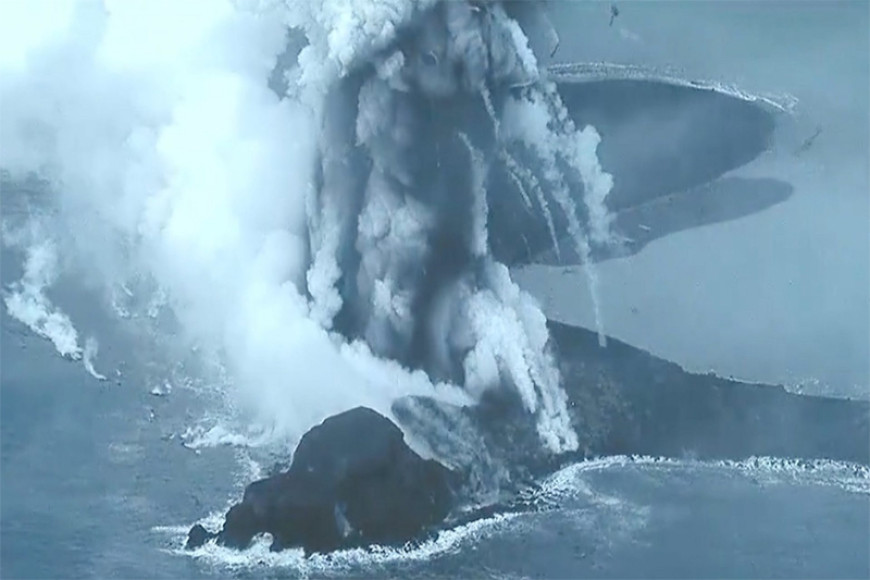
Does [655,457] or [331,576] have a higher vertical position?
[655,457]

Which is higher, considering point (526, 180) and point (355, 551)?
point (526, 180)

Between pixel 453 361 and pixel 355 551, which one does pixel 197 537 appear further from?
pixel 453 361

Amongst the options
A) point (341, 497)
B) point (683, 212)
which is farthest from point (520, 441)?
point (683, 212)

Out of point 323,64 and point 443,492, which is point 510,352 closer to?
point 443,492

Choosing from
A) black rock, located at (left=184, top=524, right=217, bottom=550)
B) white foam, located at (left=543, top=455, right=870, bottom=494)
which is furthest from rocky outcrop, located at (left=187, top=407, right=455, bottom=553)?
white foam, located at (left=543, top=455, right=870, bottom=494)

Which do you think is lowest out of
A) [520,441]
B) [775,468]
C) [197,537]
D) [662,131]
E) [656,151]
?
[197,537]

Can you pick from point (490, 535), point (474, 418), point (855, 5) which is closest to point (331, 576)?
point (490, 535)
